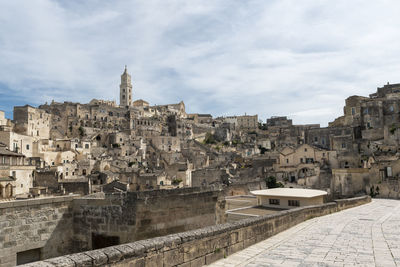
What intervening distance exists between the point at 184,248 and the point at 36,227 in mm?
4446

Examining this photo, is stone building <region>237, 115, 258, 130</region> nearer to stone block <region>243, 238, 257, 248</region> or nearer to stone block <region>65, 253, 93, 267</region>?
stone block <region>243, 238, 257, 248</region>

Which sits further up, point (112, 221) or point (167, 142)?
point (167, 142)

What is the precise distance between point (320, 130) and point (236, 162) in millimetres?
18263

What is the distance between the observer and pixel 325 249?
7.93 meters

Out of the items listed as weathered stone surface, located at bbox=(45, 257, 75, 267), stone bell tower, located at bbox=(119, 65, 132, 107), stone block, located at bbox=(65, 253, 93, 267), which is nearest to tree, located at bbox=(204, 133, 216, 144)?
stone bell tower, located at bbox=(119, 65, 132, 107)

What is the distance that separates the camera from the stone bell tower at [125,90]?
118438 millimetres

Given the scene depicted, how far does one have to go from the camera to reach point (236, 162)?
205 feet

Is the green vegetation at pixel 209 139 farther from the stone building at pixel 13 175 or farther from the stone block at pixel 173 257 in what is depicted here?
the stone block at pixel 173 257

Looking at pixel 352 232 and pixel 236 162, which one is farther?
pixel 236 162

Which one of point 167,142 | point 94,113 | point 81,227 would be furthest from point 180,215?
point 94,113

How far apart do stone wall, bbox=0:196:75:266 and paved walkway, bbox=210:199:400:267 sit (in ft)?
15.4

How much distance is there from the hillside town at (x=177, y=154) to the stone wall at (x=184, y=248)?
12.5 m

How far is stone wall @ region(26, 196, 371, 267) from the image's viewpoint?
4.45 m

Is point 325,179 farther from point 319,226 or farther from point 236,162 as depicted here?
point 319,226
